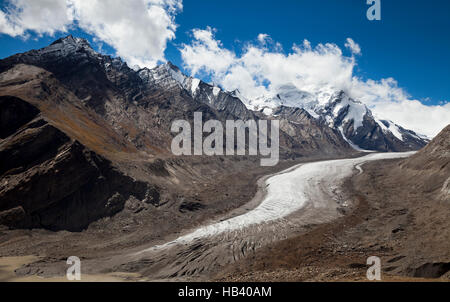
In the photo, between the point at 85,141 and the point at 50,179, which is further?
the point at 85,141

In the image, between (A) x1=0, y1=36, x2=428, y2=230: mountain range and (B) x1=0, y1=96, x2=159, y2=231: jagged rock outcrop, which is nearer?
(B) x1=0, y1=96, x2=159, y2=231: jagged rock outcrop

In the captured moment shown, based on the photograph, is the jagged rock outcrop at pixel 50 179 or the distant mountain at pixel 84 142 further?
the distant mountain at pixel 84 142

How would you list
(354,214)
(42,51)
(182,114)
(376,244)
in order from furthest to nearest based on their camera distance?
(182,114) → (42,51) → (354,214) → (376,244)

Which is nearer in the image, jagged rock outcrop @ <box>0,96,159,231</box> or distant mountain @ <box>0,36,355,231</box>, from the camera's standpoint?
jagged rock outcrop @ <box>0,96,159,231</box>

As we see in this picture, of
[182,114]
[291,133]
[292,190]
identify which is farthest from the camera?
[291,133]

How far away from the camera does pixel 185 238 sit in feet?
85.7

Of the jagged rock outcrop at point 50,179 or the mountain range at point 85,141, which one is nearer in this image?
the jagged rock outcrop at point 50,179

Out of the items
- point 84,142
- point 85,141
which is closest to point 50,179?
point 84,142

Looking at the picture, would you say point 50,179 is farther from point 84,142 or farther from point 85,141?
point 85,141
